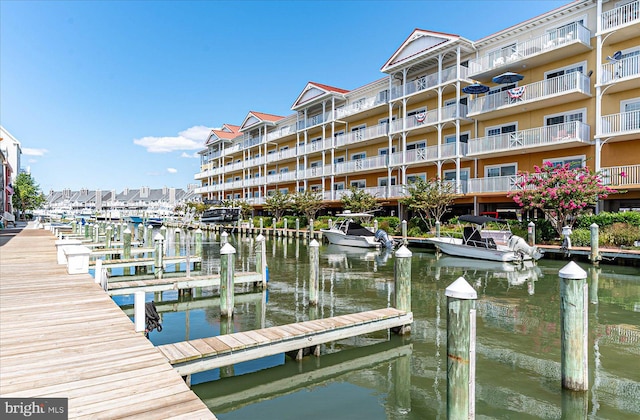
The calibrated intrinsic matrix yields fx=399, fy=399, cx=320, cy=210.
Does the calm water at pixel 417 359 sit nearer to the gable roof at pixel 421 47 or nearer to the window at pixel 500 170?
the window at pixel 500 170

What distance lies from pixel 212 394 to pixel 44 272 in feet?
24.7

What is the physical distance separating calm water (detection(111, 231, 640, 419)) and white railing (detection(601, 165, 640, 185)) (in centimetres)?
961

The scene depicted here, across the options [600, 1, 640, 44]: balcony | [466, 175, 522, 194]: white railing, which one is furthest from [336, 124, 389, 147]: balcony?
[600, 1, 640, 44]: balcony

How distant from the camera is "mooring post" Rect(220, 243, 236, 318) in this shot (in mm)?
9688

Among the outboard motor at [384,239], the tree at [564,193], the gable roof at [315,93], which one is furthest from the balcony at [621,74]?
the gable roof at [315,93]

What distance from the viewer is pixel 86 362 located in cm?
469

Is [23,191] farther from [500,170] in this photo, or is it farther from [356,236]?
[500,170]

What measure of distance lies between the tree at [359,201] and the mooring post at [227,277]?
23.3 meters

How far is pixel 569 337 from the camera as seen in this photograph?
5336 millimetres

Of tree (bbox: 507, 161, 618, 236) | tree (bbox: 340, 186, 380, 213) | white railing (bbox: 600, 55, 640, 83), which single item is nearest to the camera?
tree (bbox: 507, 161, 618, 236)

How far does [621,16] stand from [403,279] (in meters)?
23.4

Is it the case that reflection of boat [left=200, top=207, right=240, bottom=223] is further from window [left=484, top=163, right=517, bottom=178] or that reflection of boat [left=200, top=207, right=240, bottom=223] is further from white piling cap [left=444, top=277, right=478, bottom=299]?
white piling cap [left=444, top=277, right=478, bottom=299]

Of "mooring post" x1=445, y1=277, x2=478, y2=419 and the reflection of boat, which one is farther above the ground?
the reflection of boat

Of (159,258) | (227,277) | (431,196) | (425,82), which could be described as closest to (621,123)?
(431,196)
